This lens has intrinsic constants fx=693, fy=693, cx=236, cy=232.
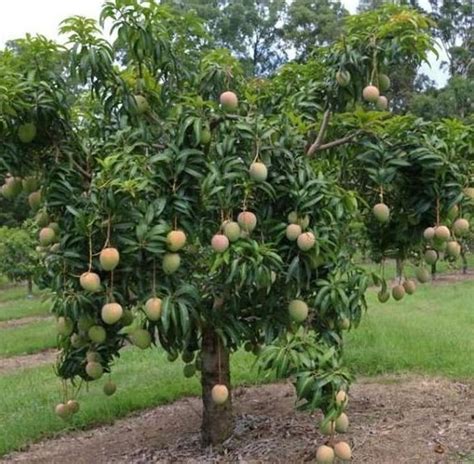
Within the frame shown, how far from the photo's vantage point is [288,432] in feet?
13.5

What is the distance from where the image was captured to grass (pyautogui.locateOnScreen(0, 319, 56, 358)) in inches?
334

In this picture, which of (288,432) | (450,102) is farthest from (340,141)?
(450,102)

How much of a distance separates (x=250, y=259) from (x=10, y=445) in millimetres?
2670

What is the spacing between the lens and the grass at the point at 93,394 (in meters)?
4.88

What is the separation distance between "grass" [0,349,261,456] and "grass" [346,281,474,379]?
109 centimetres

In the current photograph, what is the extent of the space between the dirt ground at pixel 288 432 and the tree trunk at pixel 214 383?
0.08m

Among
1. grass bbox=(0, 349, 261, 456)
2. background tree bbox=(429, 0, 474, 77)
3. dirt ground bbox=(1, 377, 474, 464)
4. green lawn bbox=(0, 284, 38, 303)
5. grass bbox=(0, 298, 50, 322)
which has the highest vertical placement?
background tree bbox=(429, 0, 474, 77)

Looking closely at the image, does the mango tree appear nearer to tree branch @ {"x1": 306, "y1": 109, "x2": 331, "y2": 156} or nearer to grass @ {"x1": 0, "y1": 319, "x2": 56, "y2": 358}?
tree branch @ {"x1": 306, "y1": 109, "x2": 331, "y2": 156}

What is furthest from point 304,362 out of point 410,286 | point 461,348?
point 461,348

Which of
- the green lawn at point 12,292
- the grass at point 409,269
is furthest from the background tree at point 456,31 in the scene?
the green lawn at point 12,292

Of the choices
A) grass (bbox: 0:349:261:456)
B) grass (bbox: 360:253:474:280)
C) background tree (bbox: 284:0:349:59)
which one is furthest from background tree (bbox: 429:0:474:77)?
grass (bbox: 0:349:261:456)

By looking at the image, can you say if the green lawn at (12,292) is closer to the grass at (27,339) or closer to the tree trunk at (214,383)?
the grass at (27,339)

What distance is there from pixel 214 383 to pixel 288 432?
645mm

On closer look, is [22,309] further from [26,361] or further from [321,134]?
[321,134]
